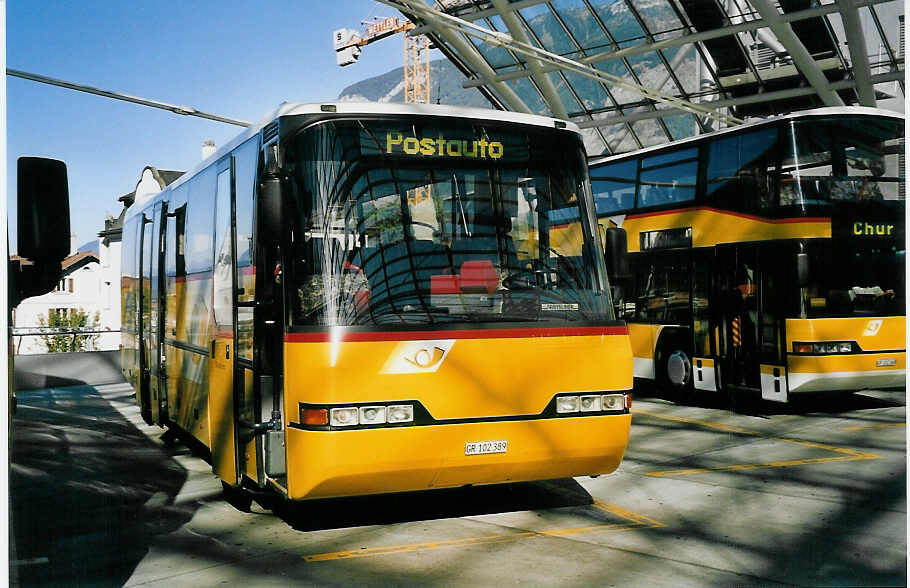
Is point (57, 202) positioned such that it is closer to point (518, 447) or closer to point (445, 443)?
point (445, 443)

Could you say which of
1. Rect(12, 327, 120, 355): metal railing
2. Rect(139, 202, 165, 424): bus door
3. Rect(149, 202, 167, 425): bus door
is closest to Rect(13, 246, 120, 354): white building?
Rect(12, 327, 120, 355): metal railing

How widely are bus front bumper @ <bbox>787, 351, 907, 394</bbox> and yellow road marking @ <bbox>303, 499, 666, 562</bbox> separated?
5866 mm

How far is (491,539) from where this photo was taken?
6.63 m

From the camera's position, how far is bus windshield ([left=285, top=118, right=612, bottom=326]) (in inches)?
251

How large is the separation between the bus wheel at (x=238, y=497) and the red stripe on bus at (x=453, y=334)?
207cm

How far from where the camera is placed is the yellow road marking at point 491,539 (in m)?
6.30

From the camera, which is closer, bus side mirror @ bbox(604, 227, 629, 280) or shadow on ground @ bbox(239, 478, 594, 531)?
shadow on ground @ bbox(239, 478, 594, 531)

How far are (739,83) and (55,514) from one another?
884 inches

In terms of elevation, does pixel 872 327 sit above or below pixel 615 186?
below

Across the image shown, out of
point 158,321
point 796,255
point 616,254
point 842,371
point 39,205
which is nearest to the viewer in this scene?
point 39,205

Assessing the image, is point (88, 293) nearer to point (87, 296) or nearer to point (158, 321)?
point (87, 296)

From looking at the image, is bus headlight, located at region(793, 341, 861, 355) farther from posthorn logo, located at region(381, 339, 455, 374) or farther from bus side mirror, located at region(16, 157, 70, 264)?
bus side mirror, located at region(16, 157, 70, 264)

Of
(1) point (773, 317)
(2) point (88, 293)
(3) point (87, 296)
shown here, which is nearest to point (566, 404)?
(1) point (773, 317)

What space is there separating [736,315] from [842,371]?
1.61m
